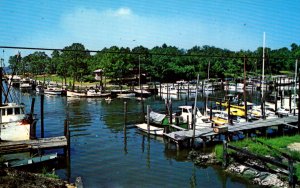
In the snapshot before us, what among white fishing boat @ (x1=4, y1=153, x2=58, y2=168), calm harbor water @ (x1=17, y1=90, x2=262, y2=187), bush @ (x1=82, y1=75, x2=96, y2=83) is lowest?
calm harbor water @ (x1=17, y1=90, x2=262, y2=187)

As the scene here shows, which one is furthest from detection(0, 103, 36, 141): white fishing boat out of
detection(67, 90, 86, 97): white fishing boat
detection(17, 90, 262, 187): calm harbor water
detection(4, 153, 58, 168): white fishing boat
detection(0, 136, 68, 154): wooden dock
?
detection(67, 90, 86, 97): white fishing boat

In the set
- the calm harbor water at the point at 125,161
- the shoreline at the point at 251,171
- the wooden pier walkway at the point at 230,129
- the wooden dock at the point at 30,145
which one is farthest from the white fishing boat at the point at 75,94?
the shoreline at the point at 251,171

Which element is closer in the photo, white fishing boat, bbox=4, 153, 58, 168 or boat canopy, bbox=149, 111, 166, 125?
white fishing boat, bbox=4, 153, 58, 168

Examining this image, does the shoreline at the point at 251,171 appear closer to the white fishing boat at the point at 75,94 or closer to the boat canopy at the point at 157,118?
the boat canopy at the point at 157,118

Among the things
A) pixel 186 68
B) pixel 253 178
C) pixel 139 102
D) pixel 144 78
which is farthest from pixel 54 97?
pixel 253 178

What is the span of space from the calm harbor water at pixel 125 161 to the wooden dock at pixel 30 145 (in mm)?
1985

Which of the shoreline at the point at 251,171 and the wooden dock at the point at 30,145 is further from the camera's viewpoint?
the wooden dock at the point at 30,145

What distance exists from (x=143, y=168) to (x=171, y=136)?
241 inches

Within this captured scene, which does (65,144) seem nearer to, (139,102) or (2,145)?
(2,145)

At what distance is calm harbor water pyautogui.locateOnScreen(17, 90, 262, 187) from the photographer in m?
24.7

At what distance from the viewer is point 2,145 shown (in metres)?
26.3

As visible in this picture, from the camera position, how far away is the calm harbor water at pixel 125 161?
973 inches

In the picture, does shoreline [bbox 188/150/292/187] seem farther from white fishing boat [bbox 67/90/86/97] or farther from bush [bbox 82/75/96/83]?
bush [bbox 82/75/96/83]

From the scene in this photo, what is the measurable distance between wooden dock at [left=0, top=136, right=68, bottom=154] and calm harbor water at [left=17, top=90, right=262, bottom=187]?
1.99 meters
